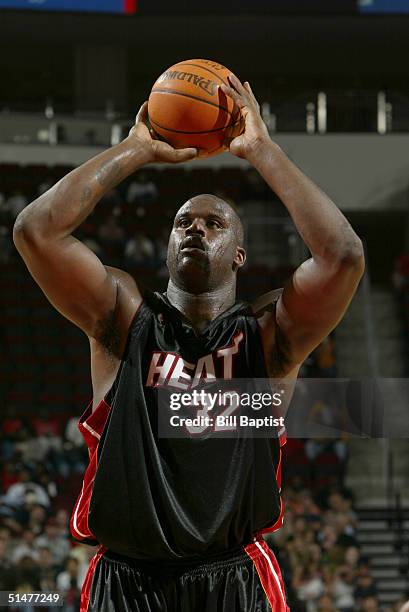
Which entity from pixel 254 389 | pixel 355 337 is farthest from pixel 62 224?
pixel 355 337

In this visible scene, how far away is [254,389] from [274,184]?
46 cm

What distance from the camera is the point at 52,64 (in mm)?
11031

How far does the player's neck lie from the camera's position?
2357 mm

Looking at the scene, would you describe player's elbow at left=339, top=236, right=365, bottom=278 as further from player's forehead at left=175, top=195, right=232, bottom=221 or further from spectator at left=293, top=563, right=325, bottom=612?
spectator at left=293, top=563, right=325, bottom=612

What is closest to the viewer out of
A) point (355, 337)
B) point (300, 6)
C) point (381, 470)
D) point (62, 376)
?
point (381, 470)

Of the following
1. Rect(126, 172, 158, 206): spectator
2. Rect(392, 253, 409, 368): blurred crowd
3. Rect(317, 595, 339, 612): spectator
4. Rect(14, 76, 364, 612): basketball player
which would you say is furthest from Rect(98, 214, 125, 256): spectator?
Rect(14, 76, 364, 612): basketball player

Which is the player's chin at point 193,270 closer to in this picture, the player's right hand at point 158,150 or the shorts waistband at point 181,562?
the player's right hand at point 158,150

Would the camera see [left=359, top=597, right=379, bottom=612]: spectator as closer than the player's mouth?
No

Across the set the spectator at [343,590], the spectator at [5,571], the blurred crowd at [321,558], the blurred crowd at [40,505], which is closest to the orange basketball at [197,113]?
the blurred crowd at [40,505]

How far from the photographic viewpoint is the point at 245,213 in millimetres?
9242

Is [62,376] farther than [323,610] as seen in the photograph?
Yes

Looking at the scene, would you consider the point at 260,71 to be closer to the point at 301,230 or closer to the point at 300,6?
the point at 300,6

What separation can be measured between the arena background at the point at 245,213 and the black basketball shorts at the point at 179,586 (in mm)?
3112

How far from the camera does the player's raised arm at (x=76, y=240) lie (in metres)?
2.08
